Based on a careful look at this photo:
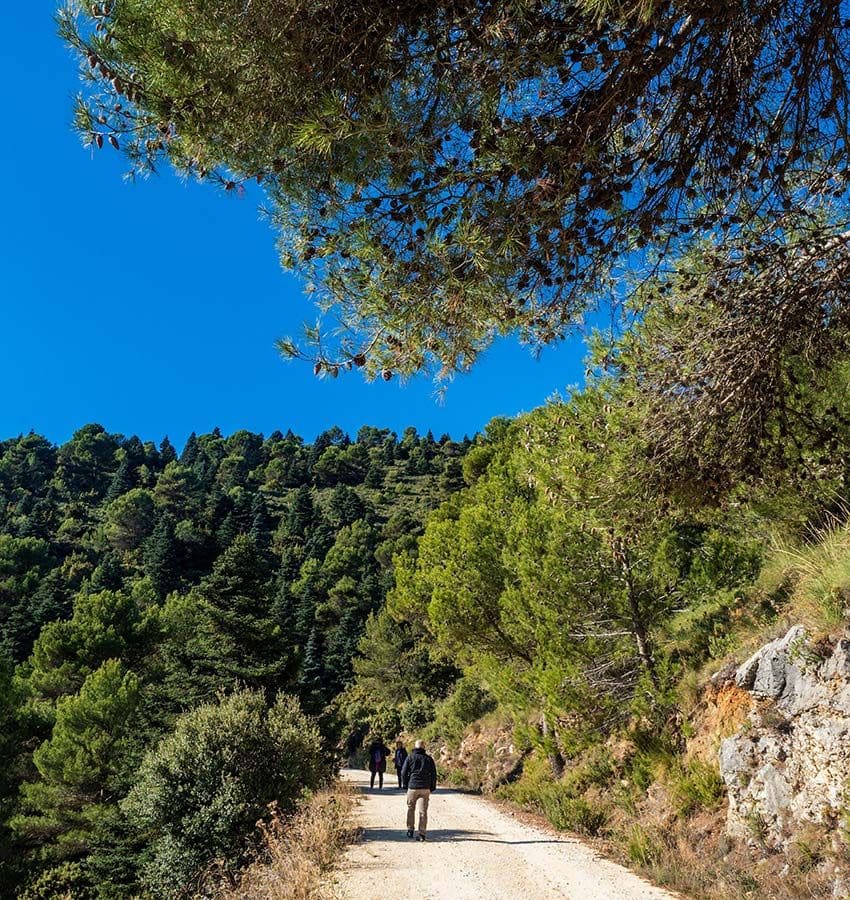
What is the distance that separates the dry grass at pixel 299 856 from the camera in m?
6.79

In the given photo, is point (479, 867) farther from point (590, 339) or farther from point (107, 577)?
point (107, 577)

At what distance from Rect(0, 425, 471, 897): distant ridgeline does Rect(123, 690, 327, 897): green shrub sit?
90 centimetres

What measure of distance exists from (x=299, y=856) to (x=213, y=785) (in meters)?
2.82

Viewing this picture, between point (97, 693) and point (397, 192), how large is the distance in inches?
923

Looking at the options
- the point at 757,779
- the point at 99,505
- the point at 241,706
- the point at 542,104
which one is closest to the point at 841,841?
the point at 757,779

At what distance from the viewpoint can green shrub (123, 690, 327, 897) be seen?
30.7 feet

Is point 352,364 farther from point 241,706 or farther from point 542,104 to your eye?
point 241,706

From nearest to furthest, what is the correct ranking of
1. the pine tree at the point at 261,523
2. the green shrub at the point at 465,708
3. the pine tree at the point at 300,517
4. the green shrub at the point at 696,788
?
the green shrub at the point at 696,788 → the green shrub at the point at 465,708 → the pine tree at the point at 261,523 → the pine tree at the point at 300,517

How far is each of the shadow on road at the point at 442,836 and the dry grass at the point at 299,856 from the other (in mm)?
413

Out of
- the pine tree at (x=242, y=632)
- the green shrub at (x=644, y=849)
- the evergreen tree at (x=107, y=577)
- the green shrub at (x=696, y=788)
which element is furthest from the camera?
the evergreen tree at (x=107, y=577)

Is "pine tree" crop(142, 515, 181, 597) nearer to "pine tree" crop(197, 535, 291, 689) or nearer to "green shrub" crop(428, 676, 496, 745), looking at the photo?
"green shrub" crop(428, 676, 496, 745)

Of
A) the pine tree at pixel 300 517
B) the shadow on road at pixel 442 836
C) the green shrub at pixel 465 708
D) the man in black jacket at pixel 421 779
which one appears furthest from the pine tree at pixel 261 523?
the man in black jacket at pixel 421 779

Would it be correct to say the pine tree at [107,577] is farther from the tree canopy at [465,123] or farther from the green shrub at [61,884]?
the tree canopy at [465,123]

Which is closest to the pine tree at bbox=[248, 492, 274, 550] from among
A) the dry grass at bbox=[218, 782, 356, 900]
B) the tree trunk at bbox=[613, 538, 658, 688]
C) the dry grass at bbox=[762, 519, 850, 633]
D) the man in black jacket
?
the dry grass at bbox=[218, 782, 356, 900]
